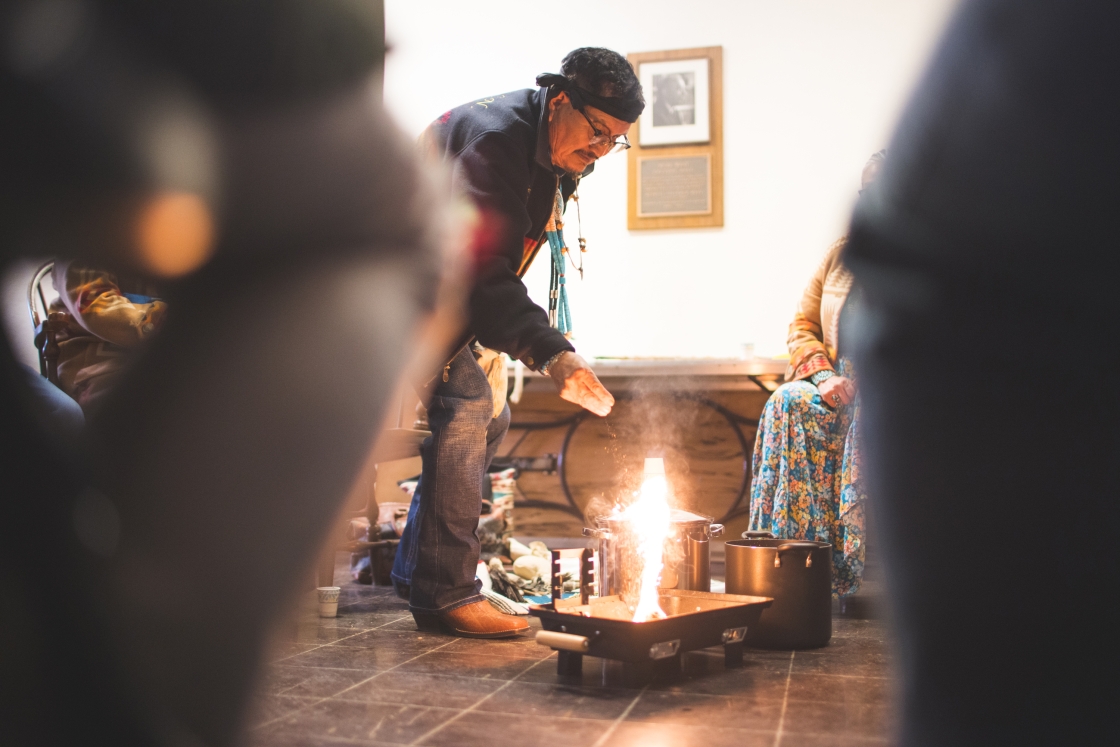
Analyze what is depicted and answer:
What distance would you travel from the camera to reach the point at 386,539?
3301mm

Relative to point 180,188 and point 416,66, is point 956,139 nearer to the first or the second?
point 180,188

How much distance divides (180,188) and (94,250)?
0.07 m

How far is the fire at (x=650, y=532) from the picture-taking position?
2054mm

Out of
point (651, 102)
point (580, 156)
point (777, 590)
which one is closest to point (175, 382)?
point (777, 590)

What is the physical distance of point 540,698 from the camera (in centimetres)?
161

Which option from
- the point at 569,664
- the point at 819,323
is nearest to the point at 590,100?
the point at 819,323

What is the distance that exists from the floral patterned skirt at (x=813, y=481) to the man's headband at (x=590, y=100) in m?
1.11

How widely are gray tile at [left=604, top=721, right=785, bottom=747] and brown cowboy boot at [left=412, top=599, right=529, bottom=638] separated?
88 centimetres

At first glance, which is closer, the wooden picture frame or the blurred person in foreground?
the blurred person in foreground

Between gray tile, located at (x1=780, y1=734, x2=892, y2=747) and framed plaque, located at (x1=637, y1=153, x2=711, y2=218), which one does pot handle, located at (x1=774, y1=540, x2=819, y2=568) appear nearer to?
gray tile, located at (x1=780, y1=734, x2=892, y2=747)

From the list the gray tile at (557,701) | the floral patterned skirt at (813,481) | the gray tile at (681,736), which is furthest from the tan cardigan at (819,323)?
the gray tile at (681,736)

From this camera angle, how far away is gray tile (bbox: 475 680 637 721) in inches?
58.9

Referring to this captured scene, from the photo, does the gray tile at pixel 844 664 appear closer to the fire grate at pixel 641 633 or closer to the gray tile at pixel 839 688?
the gray tile at pixel 839 688

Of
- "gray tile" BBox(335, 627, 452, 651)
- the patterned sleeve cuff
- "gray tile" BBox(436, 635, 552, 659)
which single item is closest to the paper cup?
"gray tile" BBox(335, 627, 452, 651)
